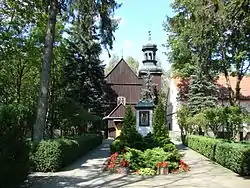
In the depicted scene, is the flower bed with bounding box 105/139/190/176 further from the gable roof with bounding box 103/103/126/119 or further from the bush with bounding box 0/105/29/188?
the gable roof with bounding box 103/103/126/119

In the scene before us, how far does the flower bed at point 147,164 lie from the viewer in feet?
45.8

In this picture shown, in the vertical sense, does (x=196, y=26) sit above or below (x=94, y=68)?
below

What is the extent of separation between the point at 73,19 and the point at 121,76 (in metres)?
38.2

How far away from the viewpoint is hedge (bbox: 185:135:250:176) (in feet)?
43.4

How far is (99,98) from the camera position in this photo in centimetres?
3675

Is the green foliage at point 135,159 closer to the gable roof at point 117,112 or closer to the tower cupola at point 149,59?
the gable roof at point 117,112

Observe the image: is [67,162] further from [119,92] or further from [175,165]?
[119,92]

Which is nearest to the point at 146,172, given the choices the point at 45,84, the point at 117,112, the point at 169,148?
the point at 169,148

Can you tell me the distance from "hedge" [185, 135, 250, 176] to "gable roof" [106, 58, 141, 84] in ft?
106

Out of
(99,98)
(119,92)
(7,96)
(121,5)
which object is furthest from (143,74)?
(121,5)

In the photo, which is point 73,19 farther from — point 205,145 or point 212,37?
point 205,145

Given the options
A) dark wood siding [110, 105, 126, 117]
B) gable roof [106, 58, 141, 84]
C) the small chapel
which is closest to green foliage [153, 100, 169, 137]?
dark wood siding [110, 105, 126, 117]

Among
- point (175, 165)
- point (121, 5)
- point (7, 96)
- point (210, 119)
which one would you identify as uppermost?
point (121, 5)

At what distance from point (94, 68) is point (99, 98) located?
3.09 metres
